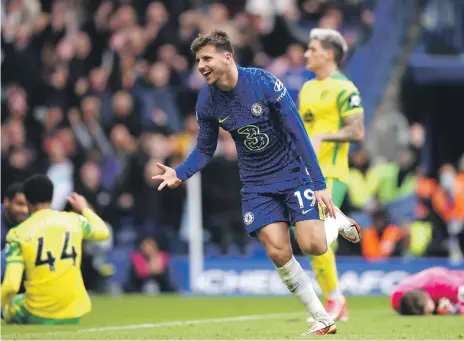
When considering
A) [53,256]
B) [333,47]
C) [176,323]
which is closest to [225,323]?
[176,323]

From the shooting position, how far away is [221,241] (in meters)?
18.3

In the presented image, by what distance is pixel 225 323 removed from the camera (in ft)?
39.5

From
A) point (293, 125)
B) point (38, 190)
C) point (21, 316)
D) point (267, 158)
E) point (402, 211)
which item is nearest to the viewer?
point (293, 125)

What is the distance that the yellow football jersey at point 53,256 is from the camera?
11.1 metres

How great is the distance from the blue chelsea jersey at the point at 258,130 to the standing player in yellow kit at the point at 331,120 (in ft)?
5.46

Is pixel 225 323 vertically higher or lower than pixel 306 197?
lower

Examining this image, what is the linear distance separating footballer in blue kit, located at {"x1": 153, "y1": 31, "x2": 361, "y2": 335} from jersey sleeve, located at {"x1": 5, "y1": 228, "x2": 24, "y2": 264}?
200 centimetres

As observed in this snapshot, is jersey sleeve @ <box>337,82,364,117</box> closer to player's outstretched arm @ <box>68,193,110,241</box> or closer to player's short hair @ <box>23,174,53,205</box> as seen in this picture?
player's outstretched arm @ <box>68,193,110,241</box>

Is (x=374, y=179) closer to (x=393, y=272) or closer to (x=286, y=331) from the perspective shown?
(x=393, y=272)

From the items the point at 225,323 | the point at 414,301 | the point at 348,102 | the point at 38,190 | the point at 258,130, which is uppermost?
the point at 348,102

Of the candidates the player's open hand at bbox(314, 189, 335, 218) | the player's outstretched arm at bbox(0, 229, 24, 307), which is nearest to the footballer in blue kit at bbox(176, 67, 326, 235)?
the player's open hand at bbox(314, 189, 335, 218)

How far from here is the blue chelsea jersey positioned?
9.55 metres

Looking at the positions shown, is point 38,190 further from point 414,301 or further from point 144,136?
point 144,136

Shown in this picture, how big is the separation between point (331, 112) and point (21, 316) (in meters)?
3.68
